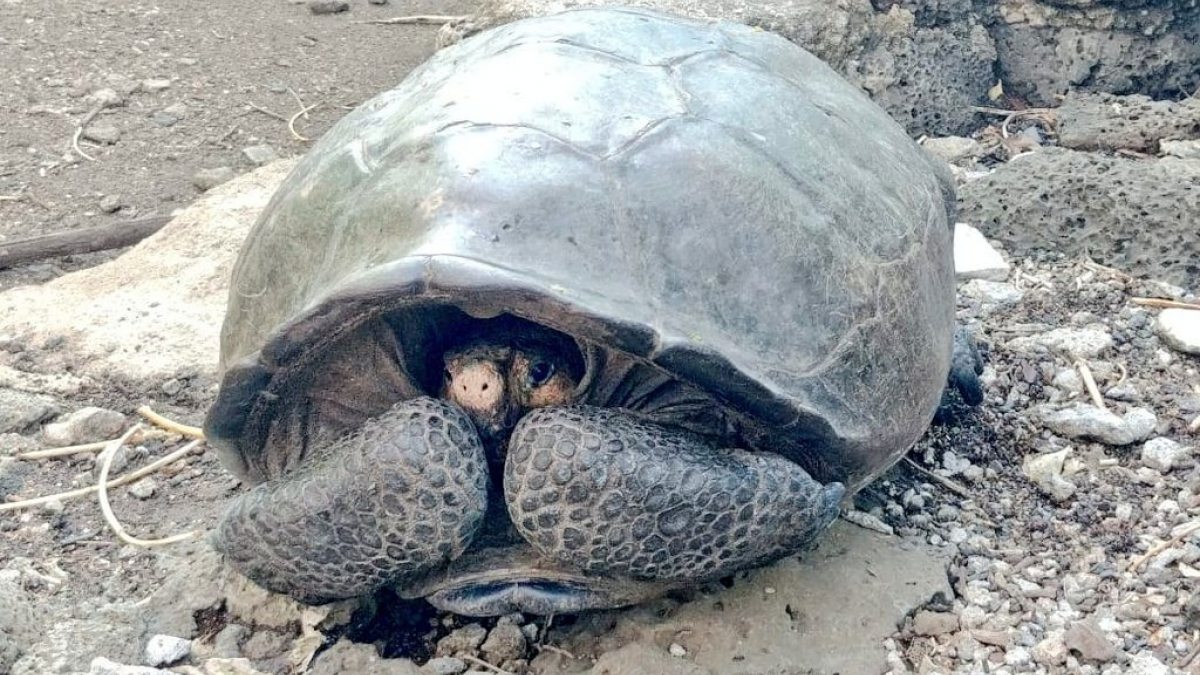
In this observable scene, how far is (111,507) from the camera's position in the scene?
3049 millimetres

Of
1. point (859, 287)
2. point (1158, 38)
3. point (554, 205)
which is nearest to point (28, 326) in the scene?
point (554, 205)

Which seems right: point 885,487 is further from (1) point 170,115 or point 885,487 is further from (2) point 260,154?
(1) point 170,115

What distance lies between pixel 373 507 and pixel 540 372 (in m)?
0.36

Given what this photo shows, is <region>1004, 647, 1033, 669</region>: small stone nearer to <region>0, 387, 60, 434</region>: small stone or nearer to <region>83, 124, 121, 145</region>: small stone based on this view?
<region>0, 387, 60, 434</region>: small stone

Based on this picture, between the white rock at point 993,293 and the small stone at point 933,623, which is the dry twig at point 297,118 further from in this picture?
the small stone at point 933,623

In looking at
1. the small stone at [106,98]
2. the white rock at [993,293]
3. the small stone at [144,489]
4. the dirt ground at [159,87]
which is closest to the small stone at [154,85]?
the dirt ground at [159,87]

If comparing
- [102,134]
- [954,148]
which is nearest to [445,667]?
[954,148]

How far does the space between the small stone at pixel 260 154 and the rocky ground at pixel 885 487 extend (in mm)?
286

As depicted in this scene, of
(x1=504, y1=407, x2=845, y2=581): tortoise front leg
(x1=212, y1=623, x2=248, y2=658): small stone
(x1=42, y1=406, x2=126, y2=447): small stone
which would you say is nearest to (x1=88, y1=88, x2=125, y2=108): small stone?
(x1=42, y1=406, x2=126, y2=447): small stone

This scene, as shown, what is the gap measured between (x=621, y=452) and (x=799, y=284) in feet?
1.39

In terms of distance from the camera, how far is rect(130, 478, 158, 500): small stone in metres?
3.09

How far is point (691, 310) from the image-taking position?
85.4 inches

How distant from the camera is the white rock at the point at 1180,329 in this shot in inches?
130

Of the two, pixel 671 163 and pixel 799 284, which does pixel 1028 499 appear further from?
pixel 671 163
